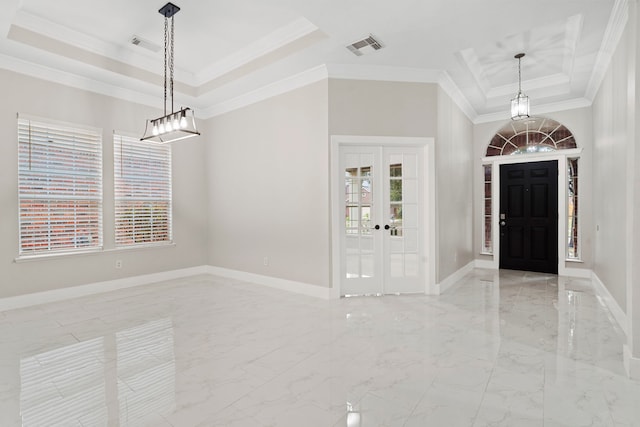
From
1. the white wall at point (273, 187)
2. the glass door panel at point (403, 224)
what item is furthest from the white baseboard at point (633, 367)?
the white wall at point (273, 187)

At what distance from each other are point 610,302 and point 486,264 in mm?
2652

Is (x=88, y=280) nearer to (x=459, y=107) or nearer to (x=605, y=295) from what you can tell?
(x=459, y=107)

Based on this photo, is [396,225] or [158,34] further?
[396,225]

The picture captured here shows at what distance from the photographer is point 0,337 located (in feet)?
11.1

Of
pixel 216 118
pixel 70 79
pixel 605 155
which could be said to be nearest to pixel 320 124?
pixel 216 118

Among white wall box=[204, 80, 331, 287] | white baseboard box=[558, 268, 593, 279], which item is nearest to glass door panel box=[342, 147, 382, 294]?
white wall box=[204, 80, 331, 287]

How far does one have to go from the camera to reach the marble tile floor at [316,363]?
2.11 m

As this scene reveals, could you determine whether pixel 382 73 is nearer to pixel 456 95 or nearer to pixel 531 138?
pixel 456 95

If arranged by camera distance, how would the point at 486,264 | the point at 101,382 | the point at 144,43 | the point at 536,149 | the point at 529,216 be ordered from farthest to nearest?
1. the point at 486,264
2. the point at 529,216
3. the point at 536,149
4. the point at 144,43
5. the point at 101,382

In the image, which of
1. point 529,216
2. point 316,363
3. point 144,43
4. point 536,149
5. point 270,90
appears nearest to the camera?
point 316,363

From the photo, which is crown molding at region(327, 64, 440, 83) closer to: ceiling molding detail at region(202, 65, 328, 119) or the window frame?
ceiling molding detail at region(202, 65, 328, 119)

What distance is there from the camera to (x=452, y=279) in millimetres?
5441

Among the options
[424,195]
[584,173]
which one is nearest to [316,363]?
[424,195]

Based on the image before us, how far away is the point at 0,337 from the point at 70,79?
3.40 m
